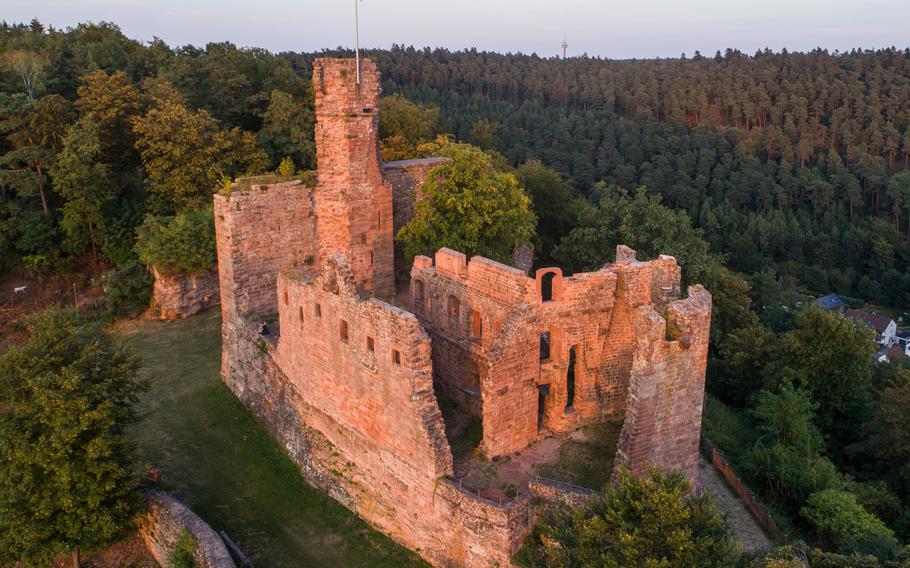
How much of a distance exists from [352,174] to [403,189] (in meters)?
4.60

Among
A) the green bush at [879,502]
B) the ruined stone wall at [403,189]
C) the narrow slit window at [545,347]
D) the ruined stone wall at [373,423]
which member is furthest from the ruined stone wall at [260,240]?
the green bush at [879,502]

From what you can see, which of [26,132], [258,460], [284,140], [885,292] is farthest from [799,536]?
[885,292]

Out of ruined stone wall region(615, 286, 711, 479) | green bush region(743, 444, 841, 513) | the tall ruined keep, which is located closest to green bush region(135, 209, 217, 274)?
the tall ruined keep

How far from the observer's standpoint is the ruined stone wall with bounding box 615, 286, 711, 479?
16.4 m

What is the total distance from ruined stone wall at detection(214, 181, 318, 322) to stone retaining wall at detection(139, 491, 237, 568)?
737 cm

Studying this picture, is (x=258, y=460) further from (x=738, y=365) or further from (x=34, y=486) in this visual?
(x=738, y=365)

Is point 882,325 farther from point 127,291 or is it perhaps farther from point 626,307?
point 127,291

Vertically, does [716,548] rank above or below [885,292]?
above

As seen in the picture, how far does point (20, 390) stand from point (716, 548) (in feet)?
50.4

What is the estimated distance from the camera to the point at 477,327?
20.7 meters

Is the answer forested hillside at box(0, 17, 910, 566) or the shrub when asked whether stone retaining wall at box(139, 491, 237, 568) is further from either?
forested hillside at box(0, 17, 910, 566)

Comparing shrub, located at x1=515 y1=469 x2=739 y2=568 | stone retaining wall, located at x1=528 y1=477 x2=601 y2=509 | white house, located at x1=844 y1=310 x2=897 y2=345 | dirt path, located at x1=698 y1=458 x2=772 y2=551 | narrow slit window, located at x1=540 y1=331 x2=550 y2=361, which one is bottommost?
white house, located at x1=844 y1=310 x2=897 y2=345

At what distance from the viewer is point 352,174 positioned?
81.4ft

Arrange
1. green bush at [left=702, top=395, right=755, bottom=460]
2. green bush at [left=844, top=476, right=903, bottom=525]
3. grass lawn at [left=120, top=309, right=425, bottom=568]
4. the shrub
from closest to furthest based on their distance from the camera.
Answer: the shrub, grass lawn at [left=120, top=309, right=425, bottom=568], green bush at [left=844, top=476, right=903, bottom=525], green bush at [left=702, top=395, right=755, bottom=460]
